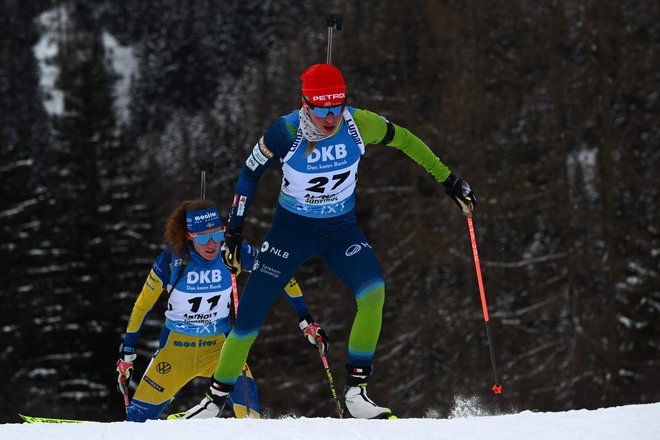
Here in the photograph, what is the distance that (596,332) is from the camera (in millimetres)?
18750

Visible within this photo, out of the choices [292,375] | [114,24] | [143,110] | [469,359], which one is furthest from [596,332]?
[114,24]

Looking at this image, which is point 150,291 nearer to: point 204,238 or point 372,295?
point 204,238

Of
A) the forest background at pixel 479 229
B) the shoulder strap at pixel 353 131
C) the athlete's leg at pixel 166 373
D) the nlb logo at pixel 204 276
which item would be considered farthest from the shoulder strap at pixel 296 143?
the forest background at pixel 479 229

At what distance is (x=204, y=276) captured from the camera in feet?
23.4

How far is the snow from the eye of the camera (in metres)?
4.34

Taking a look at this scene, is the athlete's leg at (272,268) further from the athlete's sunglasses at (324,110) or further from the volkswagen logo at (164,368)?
the volkswagen logo at (164,368)

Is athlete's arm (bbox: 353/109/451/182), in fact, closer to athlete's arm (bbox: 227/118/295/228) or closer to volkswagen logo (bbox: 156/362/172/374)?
athlete's arm (bbox: 227/118/295/228)

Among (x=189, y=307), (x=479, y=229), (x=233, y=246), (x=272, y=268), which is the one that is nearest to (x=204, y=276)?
(x=189, y=307)

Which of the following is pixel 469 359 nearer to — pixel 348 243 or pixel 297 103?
pixel 297 103

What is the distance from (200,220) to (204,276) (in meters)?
0.41

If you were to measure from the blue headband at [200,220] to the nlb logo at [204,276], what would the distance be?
32 cm

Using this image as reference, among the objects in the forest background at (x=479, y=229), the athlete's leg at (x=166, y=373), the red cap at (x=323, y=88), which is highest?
the red cap at (x=323, y=88)

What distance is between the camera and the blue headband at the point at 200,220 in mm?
7047

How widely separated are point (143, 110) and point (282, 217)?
81.9 m
